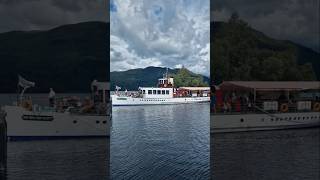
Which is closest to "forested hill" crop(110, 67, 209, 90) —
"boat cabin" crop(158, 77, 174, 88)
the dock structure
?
"boat cabin" crop(158, 77, 174, 88)

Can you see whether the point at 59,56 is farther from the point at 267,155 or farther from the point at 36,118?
the point at 267,155

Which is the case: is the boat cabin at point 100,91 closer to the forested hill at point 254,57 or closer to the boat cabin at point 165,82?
the boat cabin at point 165,82

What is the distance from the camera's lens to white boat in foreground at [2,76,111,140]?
20.9 feet

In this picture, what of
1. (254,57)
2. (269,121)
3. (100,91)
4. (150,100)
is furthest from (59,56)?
(269,121)

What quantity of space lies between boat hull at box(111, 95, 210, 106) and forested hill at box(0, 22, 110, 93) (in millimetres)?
660

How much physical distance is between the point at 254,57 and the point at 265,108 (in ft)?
2.58

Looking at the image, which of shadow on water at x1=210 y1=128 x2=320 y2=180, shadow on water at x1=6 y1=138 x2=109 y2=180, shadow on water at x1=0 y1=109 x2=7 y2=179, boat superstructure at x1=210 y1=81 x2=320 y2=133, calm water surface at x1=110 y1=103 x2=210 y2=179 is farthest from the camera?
boat superstructure at x1=210 y1=81 x2=320 y2=133

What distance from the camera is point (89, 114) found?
6531 millimetres

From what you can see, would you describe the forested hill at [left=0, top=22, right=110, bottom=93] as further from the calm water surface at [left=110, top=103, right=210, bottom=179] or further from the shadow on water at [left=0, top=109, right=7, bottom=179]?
the calm water surface at [left=110, top=103, right=210, bottom=179]

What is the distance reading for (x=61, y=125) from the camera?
21.3 ft

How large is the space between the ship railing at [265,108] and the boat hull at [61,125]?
1.80 meters

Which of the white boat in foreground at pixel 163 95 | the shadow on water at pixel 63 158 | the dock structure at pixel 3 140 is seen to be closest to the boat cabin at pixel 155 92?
the white boat in foreground at pixel 163 95

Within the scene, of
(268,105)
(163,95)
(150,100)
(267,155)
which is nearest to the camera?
(267,155)

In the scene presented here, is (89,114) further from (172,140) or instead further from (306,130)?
(306,130)
